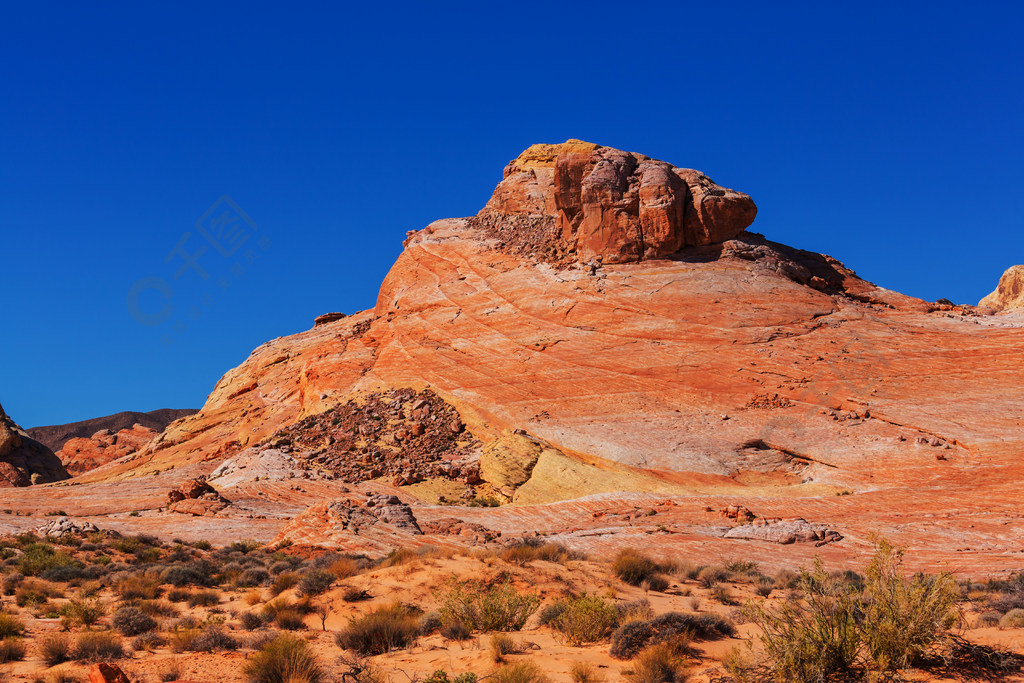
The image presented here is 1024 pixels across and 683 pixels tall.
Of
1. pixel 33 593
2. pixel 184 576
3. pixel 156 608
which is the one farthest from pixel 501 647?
pixel 33 593

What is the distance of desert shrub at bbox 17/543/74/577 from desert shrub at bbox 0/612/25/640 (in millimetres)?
5434

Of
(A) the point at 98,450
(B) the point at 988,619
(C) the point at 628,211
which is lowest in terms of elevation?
(B) the point at 988,619

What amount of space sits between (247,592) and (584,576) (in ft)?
21.8

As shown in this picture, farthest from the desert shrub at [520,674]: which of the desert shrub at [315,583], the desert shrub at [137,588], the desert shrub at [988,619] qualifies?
the desert shrub at [137,588]

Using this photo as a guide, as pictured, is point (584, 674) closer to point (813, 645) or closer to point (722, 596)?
point (813, 645)

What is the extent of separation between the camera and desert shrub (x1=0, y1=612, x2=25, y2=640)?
10578mm

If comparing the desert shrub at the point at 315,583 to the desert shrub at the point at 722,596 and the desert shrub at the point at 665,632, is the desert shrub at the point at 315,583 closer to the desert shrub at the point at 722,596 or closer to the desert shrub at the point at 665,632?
the desert shrub at the point at 665,632

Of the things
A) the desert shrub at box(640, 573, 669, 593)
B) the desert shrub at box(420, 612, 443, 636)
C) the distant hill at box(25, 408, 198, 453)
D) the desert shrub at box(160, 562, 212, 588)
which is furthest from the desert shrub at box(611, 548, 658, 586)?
the distant hill at box(25, 408, 198, 453)

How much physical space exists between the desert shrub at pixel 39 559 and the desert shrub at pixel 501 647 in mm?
12117

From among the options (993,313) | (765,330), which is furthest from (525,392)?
(993,313)

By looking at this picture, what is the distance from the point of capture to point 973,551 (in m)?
17.8

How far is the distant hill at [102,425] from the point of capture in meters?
83.3

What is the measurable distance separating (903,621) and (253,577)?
41.1ft

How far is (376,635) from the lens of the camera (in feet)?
32.2
